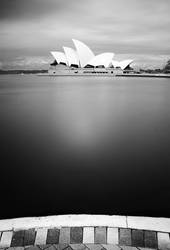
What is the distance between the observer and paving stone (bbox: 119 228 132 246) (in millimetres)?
1622

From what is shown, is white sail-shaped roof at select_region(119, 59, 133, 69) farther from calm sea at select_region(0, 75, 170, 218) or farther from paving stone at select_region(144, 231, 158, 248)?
paving stone at select_region(144, 231, 158, 248)

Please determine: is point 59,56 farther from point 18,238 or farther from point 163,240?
point 163,240

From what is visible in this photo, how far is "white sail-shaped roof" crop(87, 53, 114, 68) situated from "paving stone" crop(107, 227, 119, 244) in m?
22.7

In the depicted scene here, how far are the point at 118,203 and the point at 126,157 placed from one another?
105cm

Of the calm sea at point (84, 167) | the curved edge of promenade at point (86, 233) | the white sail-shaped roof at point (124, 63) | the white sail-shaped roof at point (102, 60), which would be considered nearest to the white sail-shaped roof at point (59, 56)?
the white sail-shaped roof at point (102, 60)

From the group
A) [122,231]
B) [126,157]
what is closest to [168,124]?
[126,157]

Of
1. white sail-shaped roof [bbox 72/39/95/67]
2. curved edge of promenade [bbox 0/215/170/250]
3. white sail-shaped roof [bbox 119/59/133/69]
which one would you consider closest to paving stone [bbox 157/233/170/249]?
curved edge of promenade [bbox 0/215/170/250]

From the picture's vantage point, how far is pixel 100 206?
249 centimetres

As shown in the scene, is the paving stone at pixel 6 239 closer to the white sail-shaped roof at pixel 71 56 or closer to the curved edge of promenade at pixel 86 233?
the curved edge of promenade at pixel 86 233

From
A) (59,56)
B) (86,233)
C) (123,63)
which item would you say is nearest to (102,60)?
(123,63)

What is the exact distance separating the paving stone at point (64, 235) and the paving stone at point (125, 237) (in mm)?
341

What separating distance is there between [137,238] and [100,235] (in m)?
0.24

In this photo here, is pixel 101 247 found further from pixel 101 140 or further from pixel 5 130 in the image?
pixel 5 130

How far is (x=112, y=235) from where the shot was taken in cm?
166
